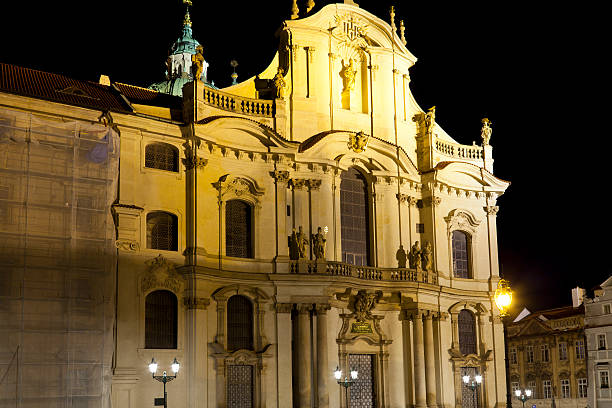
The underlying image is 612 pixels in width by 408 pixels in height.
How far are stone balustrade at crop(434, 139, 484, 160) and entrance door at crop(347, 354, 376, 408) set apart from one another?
11.1 metres

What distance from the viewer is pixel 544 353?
6675 cm

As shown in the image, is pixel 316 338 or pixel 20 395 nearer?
pixel 20 395

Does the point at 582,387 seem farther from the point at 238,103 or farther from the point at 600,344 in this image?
the point at 238,103

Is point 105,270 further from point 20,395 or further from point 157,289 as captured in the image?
point 20,395

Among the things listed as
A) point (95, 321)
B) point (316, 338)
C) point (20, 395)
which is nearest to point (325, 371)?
point (316, 338)

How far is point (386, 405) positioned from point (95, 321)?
14306mm

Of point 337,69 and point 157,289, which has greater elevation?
point 337,69

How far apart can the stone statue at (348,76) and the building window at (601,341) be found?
28.9 m

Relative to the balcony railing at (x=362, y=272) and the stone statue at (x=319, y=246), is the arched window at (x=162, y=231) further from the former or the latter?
the stone statue at (x=319, y=246)

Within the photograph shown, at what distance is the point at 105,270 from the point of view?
32125 millimetres

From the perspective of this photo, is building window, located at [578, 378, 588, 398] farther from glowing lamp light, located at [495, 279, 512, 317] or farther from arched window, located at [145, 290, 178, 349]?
glowing lamp light, located at [495, 279, 512, 317]

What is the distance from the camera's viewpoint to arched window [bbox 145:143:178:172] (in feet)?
116

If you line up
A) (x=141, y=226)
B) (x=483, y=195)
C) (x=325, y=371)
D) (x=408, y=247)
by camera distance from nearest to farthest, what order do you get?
(x=141, y=226), (x=325, y=371), (x=408, y=247), (x=483, y=195)

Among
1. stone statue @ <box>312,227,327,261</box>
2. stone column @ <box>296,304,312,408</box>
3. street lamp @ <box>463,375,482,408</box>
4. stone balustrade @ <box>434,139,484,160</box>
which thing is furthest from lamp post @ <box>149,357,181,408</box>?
stone balustrade @ <box>434,139,484,160</box>
